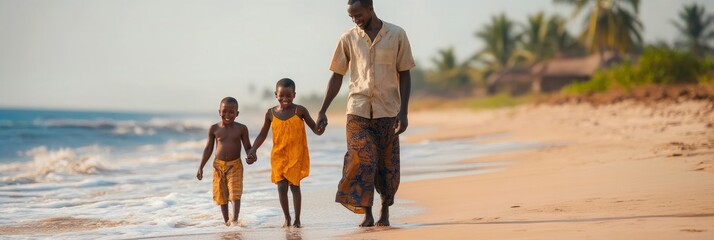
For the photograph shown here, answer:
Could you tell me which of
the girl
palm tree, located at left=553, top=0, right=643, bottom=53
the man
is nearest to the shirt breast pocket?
the man

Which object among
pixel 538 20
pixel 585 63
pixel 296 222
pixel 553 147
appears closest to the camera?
pixel 296 222

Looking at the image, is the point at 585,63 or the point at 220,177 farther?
the point at 585,63

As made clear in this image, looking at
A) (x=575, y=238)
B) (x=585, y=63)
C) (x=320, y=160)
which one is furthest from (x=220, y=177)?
(x=585, y=63)

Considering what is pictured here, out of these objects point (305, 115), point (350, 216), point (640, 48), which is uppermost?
point (640, 48)

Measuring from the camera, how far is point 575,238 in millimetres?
4062

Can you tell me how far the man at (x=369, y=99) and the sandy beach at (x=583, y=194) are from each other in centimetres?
40

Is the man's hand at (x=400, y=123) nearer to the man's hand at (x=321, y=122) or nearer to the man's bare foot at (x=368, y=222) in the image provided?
the man's hand at (x=321, y=122)

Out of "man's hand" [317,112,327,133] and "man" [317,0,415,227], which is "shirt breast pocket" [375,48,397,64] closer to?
"man" [317,0,415,227]

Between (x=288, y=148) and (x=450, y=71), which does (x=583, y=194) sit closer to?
(x=288, y=148)

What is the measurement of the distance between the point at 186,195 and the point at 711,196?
15.2 ft

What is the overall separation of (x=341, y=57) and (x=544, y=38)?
48.8 metres

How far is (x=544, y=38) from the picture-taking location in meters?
52.5

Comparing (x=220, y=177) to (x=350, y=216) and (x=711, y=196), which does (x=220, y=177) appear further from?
(x=711, y=196)

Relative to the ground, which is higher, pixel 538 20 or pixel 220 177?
pixel 538 20
